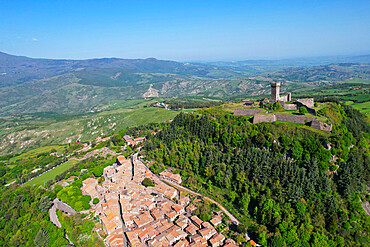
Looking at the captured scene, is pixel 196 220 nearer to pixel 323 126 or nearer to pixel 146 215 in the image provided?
pixel 146 215

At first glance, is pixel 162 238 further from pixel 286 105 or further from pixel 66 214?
pixel 286 105

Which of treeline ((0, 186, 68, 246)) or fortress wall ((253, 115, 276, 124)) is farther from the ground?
fortress wall ((253, 115, 276, 124))

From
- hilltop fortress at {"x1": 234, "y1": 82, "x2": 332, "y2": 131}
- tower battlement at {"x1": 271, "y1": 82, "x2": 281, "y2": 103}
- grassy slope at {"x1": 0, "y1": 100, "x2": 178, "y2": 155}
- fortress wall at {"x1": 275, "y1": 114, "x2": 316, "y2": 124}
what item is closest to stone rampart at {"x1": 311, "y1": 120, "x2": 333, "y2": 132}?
hilltop fortress at {"x1": 234, "y1": 82, "x2": 332, "y2": 131}

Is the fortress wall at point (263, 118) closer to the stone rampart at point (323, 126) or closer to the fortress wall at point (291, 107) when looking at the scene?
the fortress wall at point (291, 107)

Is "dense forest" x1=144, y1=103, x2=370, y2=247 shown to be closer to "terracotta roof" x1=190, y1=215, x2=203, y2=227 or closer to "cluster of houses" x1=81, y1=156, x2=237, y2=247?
"cluster of houses" x1=81, y1=156, x2=237, y2=247

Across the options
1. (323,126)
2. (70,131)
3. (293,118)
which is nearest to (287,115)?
(293,118)

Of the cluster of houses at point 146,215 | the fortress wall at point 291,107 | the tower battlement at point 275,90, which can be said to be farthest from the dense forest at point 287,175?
the tower battlement at point 275,90
